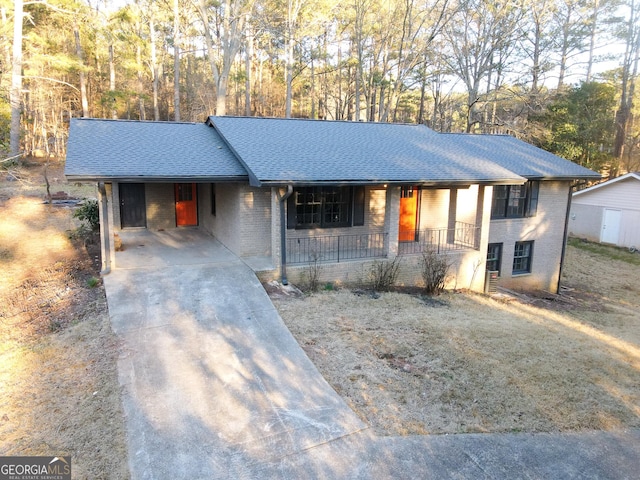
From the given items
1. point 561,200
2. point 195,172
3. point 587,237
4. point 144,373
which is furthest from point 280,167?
point 587,237

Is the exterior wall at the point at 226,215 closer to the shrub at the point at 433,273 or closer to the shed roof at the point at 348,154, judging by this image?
the shed roof at the point at 348,154

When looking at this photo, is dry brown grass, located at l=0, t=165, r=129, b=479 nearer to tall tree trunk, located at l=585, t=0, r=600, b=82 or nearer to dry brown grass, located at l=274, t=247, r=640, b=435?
dry brown grass, located at l=274, t=247, r=640, b=435

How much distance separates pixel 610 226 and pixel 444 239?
14286 millimetres

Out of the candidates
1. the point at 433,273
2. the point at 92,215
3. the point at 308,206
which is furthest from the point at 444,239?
the point at 92,215

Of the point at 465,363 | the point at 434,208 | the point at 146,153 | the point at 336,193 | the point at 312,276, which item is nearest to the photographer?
the point at 465,363

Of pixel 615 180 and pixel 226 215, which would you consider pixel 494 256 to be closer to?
pixel 226 215

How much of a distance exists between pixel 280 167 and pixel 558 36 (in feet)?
100

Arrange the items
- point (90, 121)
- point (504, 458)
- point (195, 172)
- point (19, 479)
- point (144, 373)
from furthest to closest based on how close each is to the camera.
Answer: point (90, 121) → point (195, 172) → point (144, 373) → point (504, 458) → point (19, 479)

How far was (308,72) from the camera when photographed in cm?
4012

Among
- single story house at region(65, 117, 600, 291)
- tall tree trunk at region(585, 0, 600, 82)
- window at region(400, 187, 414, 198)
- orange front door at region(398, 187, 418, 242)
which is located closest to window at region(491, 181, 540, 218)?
single story house at region(65, 117, 600, 291)

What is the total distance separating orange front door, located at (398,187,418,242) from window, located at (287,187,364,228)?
5.44 ft

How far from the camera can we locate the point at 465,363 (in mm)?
6680

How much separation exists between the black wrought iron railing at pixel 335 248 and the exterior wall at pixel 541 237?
4.49m

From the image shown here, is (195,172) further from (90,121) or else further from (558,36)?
(558,36)
